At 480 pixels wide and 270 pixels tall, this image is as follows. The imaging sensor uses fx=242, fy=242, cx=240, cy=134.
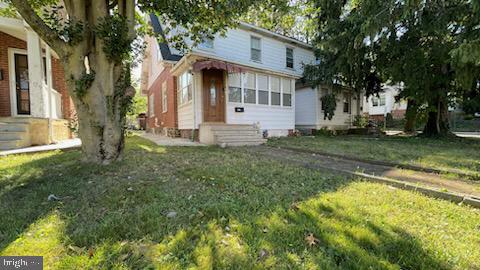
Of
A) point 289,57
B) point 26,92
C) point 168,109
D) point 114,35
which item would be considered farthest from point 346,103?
point 26,92

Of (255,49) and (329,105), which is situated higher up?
(255,49)

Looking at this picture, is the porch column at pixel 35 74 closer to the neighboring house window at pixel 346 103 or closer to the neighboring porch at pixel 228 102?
the neighboring porch at pixel 228 102

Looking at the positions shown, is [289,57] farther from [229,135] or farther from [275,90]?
[229,135]

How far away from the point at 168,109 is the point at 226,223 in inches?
483

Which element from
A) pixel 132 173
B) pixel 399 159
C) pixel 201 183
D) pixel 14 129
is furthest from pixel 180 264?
pixel 14 129

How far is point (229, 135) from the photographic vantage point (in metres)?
9.62

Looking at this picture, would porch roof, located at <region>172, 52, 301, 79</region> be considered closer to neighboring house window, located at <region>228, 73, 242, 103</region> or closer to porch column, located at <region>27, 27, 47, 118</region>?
neighboring house window, located at <region>228, 73, 242, 103</region>

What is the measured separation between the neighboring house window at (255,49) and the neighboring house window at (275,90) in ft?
8.89

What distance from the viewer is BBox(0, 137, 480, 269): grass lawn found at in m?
1.98

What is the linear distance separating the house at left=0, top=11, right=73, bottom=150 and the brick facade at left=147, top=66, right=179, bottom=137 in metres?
4.66

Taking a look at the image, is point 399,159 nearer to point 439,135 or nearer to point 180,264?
point 180,264

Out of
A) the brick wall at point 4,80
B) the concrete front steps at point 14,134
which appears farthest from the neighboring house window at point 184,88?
the brick wall at point 4,80

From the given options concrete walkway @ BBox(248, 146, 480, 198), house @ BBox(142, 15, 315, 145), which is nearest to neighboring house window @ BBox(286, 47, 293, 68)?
house @ BBox(142, 15, 315, 145)

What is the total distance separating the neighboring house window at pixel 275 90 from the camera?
1233cm
